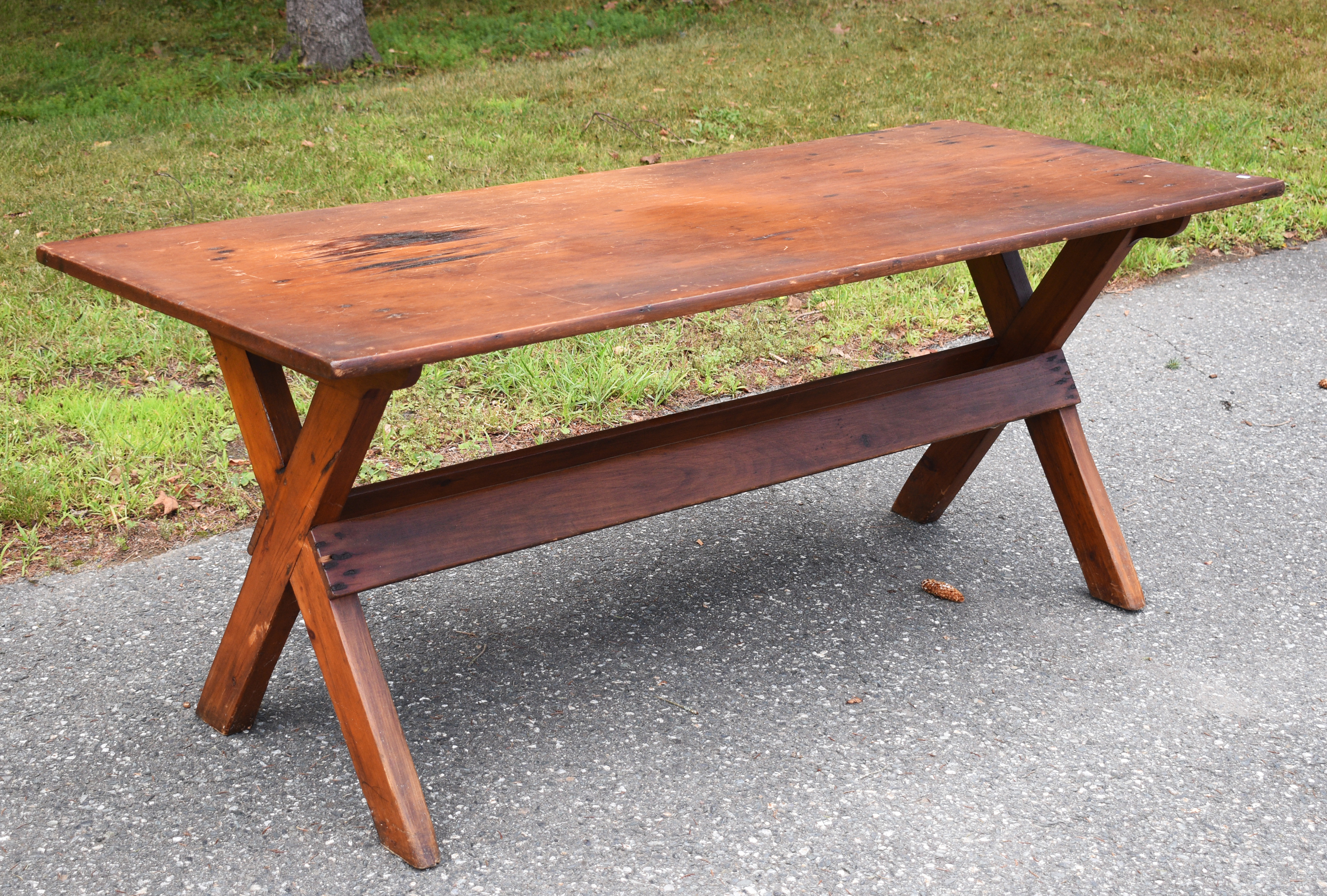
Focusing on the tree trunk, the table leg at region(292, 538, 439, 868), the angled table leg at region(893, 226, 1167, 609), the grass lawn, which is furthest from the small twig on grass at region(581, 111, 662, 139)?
the table leg at region(292, 538, 439, 868)

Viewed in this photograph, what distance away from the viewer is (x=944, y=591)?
246 centimetres

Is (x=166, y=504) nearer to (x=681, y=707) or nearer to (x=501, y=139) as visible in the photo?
(x=681, y=707)

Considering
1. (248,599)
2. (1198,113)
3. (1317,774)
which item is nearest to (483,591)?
(248,599)

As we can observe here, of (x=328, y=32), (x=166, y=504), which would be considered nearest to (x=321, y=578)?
(x=166, y=504)

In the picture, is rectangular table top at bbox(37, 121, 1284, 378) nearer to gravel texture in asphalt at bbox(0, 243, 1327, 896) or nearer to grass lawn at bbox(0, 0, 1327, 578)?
gravel texture in asphalt at bbox(0, 243, 1327, 896)

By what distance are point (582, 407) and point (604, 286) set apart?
180 centimetres

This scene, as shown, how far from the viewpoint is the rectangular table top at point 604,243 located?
147 centimetres

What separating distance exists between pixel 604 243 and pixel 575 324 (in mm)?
513

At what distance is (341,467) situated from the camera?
162 cm

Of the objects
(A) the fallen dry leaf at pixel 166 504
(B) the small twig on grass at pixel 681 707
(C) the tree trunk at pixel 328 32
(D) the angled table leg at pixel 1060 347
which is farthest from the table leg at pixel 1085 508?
(C) the tree trunk at pixel 328 32

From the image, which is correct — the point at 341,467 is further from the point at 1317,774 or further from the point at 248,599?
the point at 1317,774

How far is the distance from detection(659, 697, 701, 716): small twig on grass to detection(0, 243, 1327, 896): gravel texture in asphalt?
11 millimetres

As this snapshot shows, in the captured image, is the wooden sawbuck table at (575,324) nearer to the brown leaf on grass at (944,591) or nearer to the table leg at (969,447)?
the table leg at (969,447)

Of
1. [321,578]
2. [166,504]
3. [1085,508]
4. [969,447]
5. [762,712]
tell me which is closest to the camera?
[321,578]
